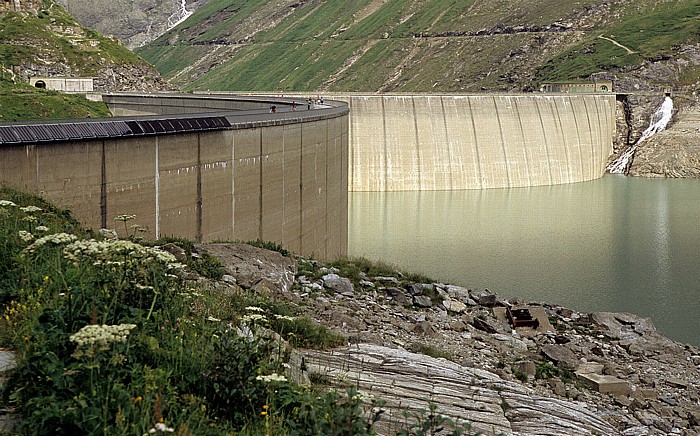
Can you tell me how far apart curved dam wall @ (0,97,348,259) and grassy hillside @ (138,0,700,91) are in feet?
208

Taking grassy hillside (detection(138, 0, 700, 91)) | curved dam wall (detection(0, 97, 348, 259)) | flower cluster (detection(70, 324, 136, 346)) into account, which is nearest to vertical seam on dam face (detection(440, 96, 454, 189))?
curved dam wall (detection(0, 97, 348, 259))

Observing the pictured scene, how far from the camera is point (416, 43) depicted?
12281 centimetres

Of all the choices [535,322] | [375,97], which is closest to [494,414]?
[535,322]

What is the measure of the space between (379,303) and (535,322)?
3.37 metres

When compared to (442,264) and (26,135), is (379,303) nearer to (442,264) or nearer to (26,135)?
(26,135)

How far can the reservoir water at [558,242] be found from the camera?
25.5 meters

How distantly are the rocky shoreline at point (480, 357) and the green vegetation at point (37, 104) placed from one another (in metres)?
20.1

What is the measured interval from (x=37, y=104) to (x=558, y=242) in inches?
780

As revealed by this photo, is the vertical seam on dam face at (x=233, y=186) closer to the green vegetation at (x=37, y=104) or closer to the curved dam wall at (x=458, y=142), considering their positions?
the green vegetation at (x=37, y=104)

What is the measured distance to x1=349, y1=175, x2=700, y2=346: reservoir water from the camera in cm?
2548

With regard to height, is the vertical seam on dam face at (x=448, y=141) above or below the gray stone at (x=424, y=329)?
above

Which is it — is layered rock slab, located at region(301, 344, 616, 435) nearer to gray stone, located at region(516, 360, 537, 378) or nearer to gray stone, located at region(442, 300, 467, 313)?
gray stone, located at region(516, 360, 537, 378)

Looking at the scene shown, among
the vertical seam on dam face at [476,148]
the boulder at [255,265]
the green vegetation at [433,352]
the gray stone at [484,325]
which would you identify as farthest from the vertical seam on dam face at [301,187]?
the vertical seam on dam face at [476,148]

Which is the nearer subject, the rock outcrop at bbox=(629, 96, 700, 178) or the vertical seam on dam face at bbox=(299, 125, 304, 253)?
the vertical seam on dam face at bbox=(299, 125, 304, 253)
